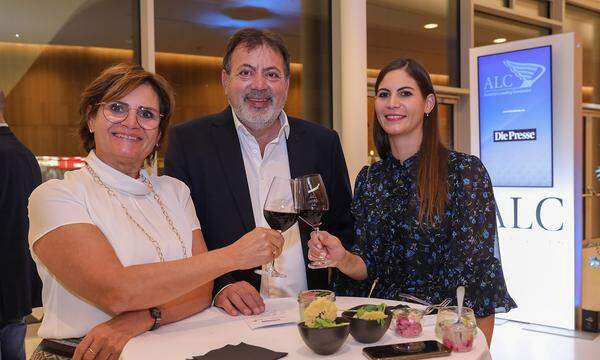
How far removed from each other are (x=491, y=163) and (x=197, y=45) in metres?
3.11

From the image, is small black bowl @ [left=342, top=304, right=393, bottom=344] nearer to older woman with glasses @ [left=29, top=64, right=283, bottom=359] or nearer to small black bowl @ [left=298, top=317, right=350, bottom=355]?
small black bowl @ [left=298, top=317, right=350, bottom=355]

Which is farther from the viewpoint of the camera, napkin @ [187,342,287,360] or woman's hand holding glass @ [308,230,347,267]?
woman's hand holding glass @ [308,230,347,267]

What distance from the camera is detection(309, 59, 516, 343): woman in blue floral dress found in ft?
7.58

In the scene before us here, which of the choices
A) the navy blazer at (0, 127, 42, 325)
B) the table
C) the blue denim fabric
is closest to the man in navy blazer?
the table

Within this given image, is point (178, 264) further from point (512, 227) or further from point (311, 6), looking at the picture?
point (311, 6)

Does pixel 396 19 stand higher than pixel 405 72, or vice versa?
pixel 396 19

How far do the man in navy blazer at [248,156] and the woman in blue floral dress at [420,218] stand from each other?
0.25 meters

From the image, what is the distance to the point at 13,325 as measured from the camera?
11.1ft

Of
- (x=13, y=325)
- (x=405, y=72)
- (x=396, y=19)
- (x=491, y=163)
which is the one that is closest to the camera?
(x=405, y=72)

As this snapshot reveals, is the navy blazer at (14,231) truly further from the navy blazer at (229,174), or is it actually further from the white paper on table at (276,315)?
the white paper on table at (276,315)

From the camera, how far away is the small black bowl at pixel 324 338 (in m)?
1.41

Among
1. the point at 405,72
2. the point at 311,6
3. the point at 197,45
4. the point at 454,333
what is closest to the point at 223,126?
the point at 405,72

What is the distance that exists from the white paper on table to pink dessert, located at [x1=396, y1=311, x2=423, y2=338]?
333 mm

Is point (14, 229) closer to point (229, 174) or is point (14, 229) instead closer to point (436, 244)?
point (229, 174)
